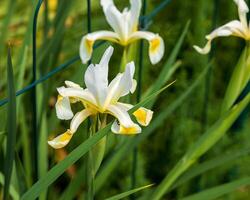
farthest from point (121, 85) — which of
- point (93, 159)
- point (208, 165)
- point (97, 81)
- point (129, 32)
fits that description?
point (208, 165)

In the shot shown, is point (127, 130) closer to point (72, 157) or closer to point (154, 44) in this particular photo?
point (72, 157)

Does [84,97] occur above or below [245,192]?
above

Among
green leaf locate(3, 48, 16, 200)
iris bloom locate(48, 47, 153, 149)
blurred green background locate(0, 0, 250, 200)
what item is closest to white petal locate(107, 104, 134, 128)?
iris bloom locate(48, 47, 153, 149)

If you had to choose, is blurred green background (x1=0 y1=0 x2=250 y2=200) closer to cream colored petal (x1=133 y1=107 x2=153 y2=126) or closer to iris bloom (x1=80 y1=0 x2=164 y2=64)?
iris bloom (x1=80 y1=0 x2=164 y2=64)

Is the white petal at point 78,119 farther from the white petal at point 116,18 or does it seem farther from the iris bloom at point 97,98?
the white petal at point 116,18

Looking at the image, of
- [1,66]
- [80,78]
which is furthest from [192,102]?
[80,78]

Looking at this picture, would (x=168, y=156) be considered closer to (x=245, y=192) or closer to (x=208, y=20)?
(x=245, y=192)

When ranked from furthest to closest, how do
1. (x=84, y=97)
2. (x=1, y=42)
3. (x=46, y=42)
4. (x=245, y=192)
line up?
(x=245, y=192)
(x=1, y=42)
(x=46, y=42)
(x=84, y=97)
